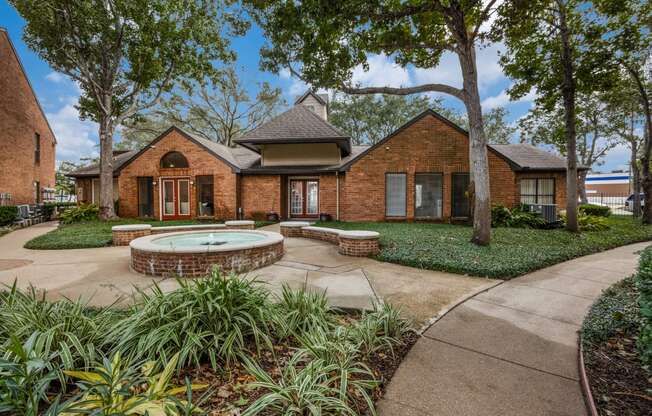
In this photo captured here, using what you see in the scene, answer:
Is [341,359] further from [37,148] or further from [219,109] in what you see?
[219,109]

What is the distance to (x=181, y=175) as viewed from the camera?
15.4 metres

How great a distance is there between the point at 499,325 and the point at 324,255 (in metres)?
4.49

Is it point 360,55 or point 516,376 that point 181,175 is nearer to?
point 360,55

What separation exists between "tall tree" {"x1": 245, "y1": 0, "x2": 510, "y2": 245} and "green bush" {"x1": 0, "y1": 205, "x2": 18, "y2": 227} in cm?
1411

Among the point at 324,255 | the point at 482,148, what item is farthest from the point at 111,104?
the point at 482,148

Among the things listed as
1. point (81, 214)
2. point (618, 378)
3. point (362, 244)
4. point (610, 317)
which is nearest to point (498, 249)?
point (362, 244)

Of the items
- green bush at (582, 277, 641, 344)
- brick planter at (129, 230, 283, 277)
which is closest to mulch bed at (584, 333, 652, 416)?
green bush at (582, 277, 641, 344)

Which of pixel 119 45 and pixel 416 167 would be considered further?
pixel 119 45

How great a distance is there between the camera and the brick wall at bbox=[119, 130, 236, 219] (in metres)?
14.9

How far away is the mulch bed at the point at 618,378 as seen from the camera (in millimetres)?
2145

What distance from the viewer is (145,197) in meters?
15.9

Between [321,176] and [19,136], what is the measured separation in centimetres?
1864

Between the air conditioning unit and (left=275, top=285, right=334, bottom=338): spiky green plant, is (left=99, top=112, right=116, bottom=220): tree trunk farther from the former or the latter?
the air conditioning unit

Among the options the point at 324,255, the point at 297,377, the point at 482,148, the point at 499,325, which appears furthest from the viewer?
the point at 482,148
